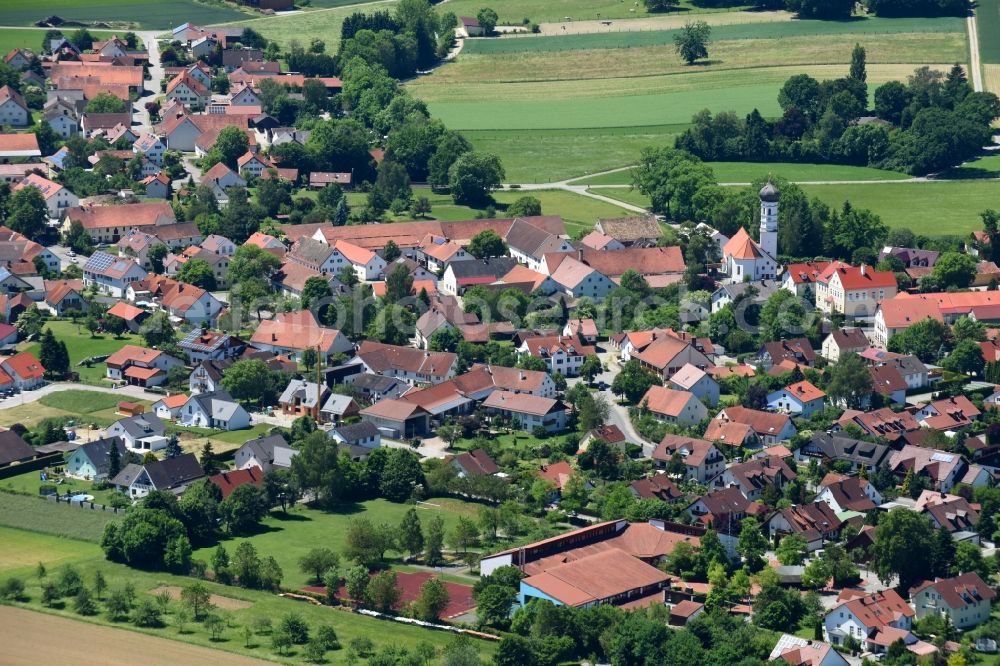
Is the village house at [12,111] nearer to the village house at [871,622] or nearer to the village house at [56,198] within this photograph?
the village house at [56,198]

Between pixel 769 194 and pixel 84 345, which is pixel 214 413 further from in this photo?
pixel 769 194

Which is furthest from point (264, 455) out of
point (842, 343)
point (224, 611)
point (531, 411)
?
point (842, 343)

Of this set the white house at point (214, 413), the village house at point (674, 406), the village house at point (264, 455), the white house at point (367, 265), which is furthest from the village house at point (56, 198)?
the village house at point (674, 406)

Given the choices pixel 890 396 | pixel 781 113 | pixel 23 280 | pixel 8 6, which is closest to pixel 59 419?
pixel 23 280

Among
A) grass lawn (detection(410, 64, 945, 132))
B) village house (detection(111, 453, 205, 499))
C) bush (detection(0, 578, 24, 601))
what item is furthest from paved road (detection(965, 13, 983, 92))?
bush (detection(0, 578, 24, 601))

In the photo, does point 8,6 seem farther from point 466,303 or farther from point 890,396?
point 890,396

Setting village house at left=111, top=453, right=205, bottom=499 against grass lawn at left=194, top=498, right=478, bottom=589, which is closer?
grass lawn at left=194, top=498, right=478, bottom=589

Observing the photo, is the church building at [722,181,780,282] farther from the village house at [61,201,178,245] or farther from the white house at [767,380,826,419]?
the village house at [61,201,178,245]
